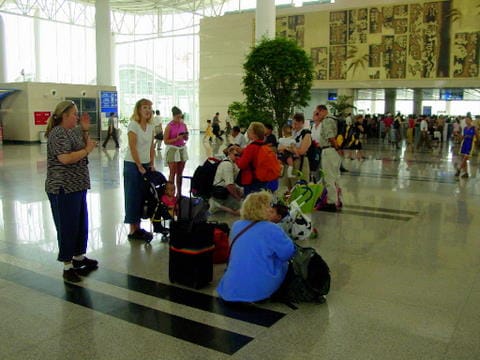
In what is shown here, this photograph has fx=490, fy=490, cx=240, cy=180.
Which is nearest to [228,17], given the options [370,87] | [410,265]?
[370,87]

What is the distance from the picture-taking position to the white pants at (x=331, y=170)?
8.27 metres

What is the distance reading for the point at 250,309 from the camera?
408 centimetres

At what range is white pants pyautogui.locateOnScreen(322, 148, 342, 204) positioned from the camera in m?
8.27

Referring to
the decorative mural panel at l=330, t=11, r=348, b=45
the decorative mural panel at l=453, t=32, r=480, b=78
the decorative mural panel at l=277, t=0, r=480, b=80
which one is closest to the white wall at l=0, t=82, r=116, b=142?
the decorative mural panel at l=277, t=0, r=480, b=80

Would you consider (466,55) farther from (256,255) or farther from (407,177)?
(256,255)

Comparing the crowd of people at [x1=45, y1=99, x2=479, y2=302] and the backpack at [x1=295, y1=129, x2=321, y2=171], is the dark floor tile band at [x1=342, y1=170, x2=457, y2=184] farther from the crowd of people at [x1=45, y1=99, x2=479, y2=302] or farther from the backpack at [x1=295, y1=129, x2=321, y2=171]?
the backpack at [x1=295, y1=129, x2=321, y2=171]

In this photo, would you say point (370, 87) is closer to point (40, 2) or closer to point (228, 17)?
point (228, 17)

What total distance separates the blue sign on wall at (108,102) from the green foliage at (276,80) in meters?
17.6

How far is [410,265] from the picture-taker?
5312mm

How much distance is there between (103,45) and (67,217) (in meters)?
27.7

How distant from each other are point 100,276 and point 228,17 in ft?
118

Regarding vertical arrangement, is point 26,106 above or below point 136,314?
above

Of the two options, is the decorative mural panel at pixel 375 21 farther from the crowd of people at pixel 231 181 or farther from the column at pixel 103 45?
the crowd of people at pixel 231 181

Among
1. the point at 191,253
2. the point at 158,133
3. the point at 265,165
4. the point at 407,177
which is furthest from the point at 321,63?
the point at 191,253
